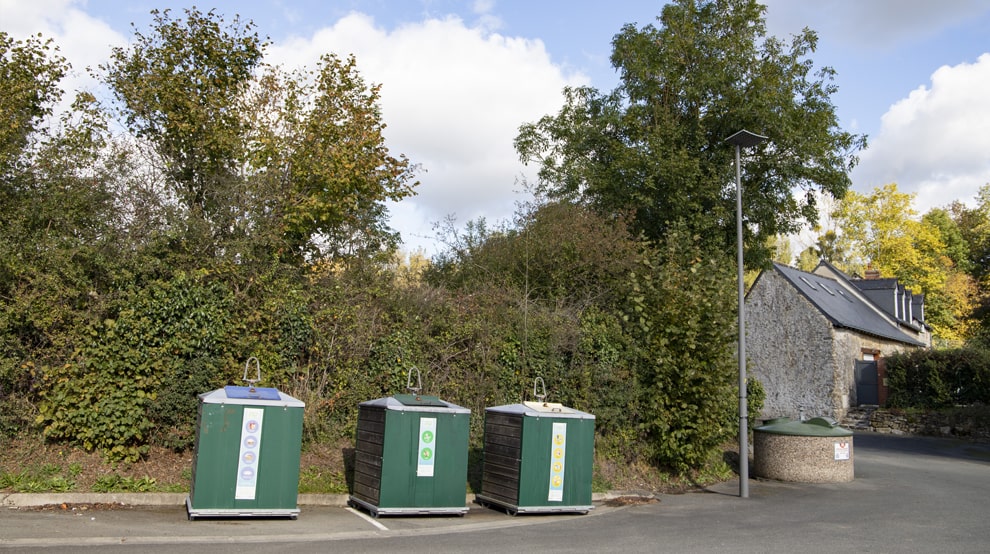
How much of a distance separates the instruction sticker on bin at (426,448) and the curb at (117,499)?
57.3 inches

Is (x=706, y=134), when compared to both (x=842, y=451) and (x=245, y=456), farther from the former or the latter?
(x=245, y=456)

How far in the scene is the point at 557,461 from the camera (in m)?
10.9

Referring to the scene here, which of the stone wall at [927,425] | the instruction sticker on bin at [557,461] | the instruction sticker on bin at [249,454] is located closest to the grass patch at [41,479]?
the instruction sticker on bin at [249,454]

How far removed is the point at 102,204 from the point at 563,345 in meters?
8.40

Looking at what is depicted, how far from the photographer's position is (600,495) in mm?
12367

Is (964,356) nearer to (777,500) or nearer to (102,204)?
(777,500)

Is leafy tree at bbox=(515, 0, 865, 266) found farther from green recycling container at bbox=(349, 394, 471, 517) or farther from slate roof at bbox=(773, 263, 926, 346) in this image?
green recycling container at bbox=(349, 394, 471, 517)

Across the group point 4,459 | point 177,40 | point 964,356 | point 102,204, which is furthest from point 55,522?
point 964,356

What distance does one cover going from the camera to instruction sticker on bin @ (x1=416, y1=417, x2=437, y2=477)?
10.1 metres

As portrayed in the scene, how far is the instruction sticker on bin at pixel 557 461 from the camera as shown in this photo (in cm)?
1084

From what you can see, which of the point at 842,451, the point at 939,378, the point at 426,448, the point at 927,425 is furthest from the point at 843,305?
the point at 426,448

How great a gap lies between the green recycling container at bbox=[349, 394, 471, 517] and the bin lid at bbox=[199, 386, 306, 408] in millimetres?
1263

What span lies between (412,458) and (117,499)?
12.5ft

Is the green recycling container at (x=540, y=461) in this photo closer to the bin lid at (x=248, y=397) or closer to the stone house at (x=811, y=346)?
the bin lid at (x=248, y=397)
